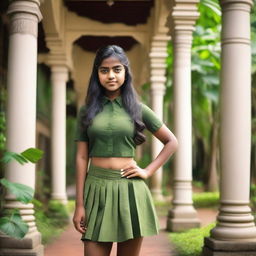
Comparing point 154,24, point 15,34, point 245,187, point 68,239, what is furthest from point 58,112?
point 245,187

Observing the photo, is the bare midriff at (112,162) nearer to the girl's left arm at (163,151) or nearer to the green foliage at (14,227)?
the girl's left arm at (163,151)

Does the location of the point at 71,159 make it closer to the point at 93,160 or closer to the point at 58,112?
the point at 58,112

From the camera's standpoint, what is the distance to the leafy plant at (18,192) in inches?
154

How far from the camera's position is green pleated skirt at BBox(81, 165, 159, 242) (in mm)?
3295

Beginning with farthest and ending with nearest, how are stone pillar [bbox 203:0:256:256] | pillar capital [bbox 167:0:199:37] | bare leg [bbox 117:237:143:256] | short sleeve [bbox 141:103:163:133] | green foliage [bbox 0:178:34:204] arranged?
pillar capital [bbox 167:0:199:37] < stone pillar [bbox 203:0:256:256] < green foliage [bbox 0:178:34:204] < short sleeve [bbox 141:103:163:133] < bare leg [bbox 117:237:143:256]

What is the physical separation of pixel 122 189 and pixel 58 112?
1017cm

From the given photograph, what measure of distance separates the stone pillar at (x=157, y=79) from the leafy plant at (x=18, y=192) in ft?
28.5

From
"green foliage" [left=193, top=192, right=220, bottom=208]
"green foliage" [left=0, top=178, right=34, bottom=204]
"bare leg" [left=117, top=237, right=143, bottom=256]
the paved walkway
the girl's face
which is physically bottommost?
"green foliage" [left=193, top=192, right=220, bottom=208]

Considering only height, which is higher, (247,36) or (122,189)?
(247,36)

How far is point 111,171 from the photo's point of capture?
11.0 ft

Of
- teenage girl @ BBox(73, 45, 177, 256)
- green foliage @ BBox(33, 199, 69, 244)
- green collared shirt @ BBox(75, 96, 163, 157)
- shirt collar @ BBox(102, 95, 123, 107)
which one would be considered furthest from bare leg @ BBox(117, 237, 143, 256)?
green foliage @ BBox(33, 199, 69, 244)

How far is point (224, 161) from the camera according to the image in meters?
5.97

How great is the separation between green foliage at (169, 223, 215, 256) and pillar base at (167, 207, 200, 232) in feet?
0.38

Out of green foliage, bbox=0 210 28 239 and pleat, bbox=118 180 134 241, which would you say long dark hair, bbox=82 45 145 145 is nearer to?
pleat, bbox=118 180 134 241
